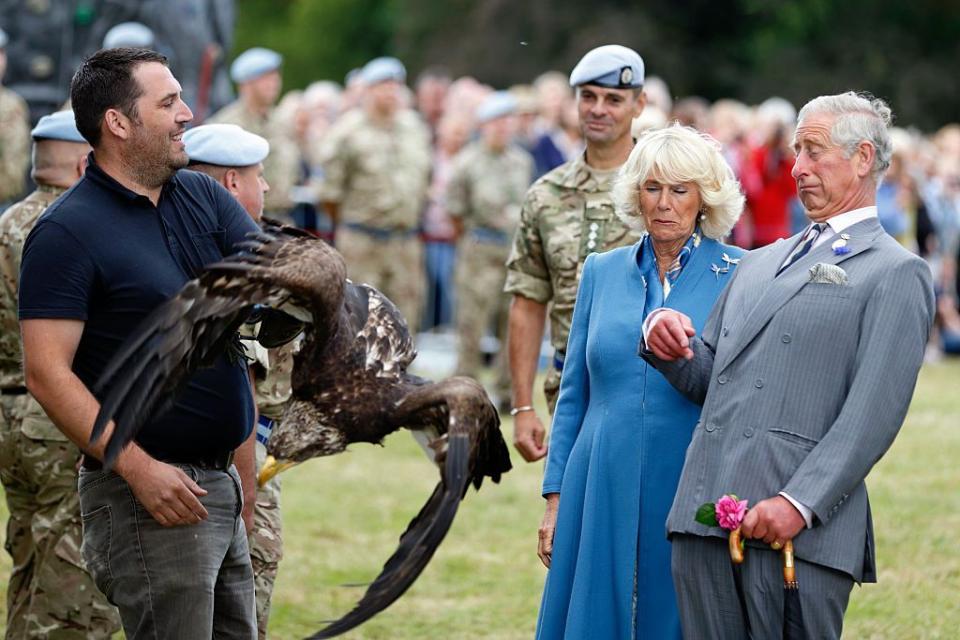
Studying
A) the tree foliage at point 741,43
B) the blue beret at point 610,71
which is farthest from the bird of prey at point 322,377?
the tree foliage at point 741,43

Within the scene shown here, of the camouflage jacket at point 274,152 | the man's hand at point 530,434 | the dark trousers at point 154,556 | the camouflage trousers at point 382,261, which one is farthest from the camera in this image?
the camouflage trousers at point 382,261

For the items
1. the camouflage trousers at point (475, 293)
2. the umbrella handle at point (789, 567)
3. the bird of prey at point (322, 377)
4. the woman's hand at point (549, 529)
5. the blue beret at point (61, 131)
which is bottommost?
the camouflage trousers at point (475, 293)

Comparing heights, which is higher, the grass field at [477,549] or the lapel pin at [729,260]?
the lapel pin at [729,260]

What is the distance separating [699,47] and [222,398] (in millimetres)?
30771

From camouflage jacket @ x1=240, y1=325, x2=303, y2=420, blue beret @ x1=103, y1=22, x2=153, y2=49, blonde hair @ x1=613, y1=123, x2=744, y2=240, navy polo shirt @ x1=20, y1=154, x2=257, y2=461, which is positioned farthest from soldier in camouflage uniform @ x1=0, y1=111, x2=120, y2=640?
blue beret @ x1=103, y1=22, x2=153, y2=49

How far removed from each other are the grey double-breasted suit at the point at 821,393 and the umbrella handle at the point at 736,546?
0.21 feet

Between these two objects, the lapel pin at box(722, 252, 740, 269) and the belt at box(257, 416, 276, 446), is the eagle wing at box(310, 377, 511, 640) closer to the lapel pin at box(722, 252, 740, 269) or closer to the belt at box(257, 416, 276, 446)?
the lapel pin at box(722, 252, 740, 269)

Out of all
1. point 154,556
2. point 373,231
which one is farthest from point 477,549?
point 373,231

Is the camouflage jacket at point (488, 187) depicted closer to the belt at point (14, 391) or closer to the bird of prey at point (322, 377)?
the belt at point (14, 391)

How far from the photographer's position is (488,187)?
14.0m

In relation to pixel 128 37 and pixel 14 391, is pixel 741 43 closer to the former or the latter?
pixel 128 37

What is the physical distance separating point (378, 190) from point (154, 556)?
9.52 meters

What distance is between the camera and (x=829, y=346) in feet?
14.4

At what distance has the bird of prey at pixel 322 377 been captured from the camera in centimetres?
430
